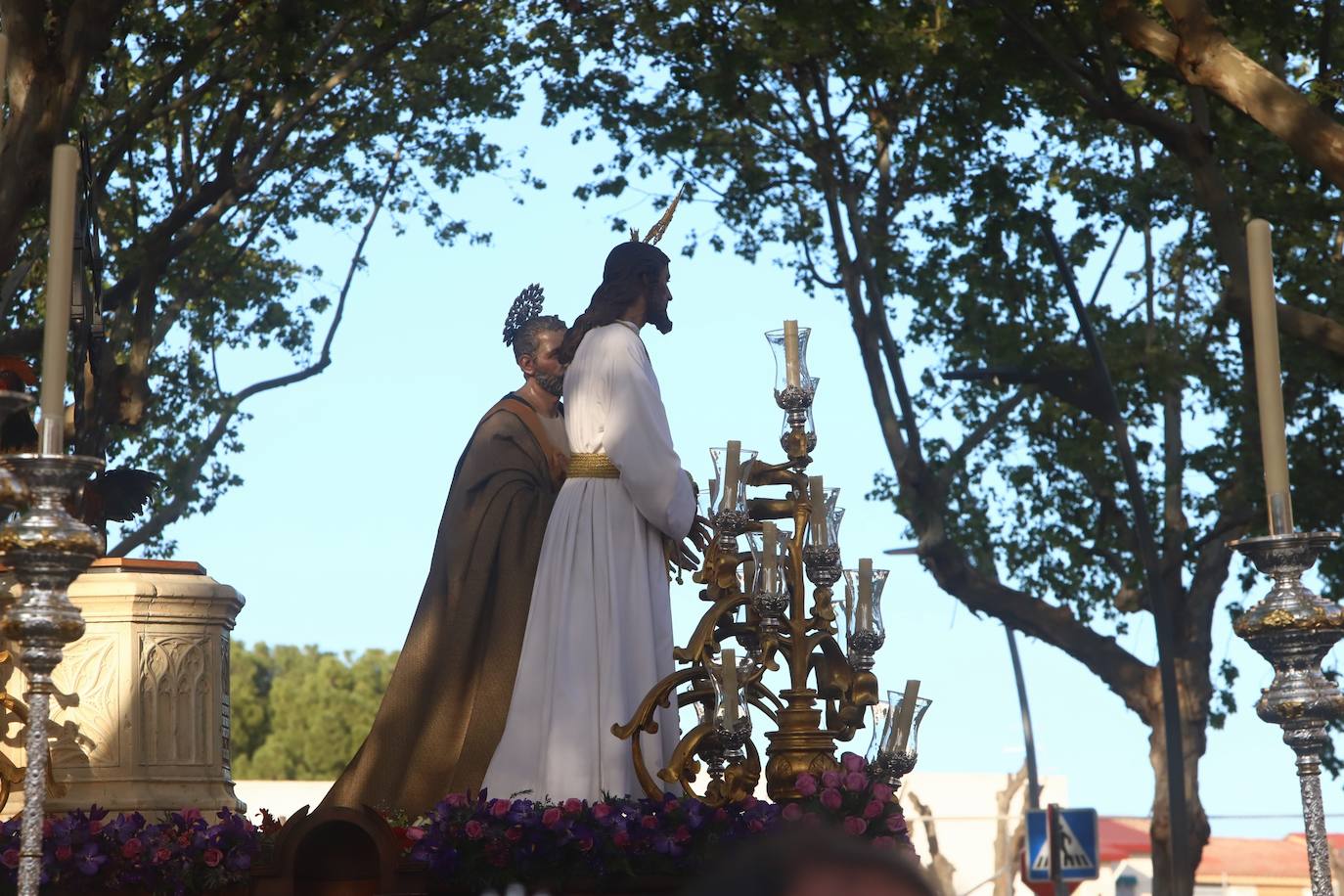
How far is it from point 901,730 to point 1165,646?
1074cm

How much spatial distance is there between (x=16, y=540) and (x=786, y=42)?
15198 mm

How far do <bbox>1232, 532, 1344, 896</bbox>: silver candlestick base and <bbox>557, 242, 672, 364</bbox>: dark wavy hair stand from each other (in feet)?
10.2

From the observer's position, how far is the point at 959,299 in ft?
67.4

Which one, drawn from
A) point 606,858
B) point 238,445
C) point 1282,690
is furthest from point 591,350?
point 238,445

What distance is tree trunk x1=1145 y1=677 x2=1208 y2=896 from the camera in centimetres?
1831

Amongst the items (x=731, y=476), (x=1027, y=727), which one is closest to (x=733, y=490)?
(x=731, y=476)

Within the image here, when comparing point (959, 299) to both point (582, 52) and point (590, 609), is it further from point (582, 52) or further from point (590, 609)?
point (590, 609)

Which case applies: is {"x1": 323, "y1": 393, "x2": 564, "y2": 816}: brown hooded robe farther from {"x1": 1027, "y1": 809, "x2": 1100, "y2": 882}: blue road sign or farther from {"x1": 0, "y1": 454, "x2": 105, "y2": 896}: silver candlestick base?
{"x1": 1027, "y1": 809, "x2": 1100, "y2": 882}: blue road sign

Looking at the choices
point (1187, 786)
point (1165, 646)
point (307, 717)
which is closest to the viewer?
point (1165, 646)

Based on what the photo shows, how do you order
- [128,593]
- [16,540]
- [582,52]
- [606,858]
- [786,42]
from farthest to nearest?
1. [582,52]
2. [786,42]
3. [128,593]
4. [606,858]
5. [16,540]

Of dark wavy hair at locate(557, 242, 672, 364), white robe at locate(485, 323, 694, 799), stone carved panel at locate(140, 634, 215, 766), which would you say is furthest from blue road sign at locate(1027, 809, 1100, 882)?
dark wavy hair at locate(557, 242, 672, 364)

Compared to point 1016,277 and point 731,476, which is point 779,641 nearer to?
point 731,476

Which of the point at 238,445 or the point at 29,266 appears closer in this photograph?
the point at 29,266

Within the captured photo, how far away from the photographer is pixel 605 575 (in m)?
7.60
